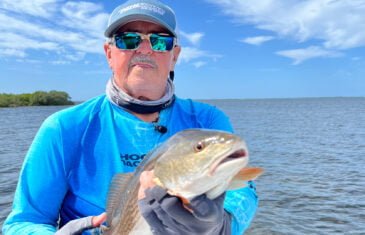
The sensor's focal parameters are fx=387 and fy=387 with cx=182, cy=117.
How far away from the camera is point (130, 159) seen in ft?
11.2

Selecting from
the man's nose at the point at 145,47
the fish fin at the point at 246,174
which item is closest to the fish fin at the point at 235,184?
the fish fin at the point at 246,174

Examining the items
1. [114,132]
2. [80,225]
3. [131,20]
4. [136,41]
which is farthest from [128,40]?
[80,225]

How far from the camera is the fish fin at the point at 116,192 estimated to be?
276 cm

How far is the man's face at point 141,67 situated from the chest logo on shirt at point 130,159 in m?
0.56

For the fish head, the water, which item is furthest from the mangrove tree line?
the fish head

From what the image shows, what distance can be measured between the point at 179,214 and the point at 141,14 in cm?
189

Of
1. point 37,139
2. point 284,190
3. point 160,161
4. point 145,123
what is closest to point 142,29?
point 145,123

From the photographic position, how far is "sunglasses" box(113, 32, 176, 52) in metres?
3.47

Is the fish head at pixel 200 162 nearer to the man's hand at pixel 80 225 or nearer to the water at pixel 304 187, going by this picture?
the man's hand at pixel 80 225

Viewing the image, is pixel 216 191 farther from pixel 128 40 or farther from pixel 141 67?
pixel 128 40

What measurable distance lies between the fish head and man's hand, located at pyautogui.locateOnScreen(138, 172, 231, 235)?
62mm

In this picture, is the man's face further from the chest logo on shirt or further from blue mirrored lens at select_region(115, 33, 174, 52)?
the chest logo on shirt

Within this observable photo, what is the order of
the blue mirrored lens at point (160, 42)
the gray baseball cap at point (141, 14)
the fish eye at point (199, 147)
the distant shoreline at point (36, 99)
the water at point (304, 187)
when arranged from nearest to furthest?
the fish eye at point (199, 147)
the gray baseball cap at point (141, 14)
the blue mirrored lens at point (160, 42)
the water at point (304, 187)
the distant shoreline at point (36, 99)

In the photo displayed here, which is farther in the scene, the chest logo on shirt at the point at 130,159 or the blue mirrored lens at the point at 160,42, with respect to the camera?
the blue mirrored lens at the point at 160,42
